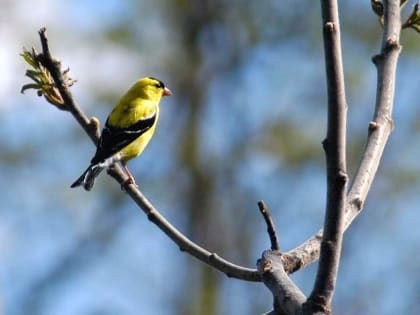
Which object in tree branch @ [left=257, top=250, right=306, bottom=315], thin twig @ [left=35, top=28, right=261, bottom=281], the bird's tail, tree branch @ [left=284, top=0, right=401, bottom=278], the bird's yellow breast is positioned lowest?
tree branch @ [left=257, top=250, right=306, bottom=315]

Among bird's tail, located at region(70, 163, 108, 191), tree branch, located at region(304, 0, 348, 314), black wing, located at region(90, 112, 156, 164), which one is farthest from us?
black wing, located at region(90, 112, 156, 164)

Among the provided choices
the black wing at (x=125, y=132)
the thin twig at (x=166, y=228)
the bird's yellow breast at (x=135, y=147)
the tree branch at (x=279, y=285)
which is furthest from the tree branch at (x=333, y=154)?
the bird's yellow breast at (x=135, y=147)

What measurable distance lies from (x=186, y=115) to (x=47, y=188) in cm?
214

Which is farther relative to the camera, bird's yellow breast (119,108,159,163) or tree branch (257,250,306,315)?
bird's yellow breast (119,108,159,163)

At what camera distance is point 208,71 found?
12.1 m

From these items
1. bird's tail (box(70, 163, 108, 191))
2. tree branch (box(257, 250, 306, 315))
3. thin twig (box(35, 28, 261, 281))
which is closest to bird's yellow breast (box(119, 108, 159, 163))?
bird's tail (box(70, 163, 108, 191))

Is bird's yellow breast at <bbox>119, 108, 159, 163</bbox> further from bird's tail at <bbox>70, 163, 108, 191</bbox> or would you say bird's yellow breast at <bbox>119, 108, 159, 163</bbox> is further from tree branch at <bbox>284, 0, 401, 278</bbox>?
tree branch at <bbox>284, 0, 401, 278</bbox>

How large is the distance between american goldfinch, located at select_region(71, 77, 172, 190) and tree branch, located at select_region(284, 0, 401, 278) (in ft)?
5.45

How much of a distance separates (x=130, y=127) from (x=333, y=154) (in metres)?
2.77

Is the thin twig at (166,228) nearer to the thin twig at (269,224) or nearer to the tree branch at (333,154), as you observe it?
the thin twig at (269,224)

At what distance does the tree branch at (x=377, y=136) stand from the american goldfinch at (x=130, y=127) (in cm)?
166

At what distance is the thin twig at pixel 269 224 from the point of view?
1.75 metres

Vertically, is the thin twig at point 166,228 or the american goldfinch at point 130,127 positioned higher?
the american goldfinch at point 130,127

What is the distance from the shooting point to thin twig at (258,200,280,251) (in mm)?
1753
